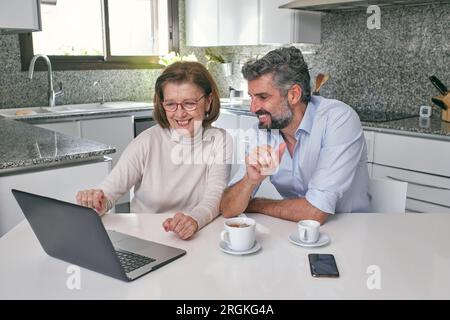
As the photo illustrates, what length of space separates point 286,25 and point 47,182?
2306 mm

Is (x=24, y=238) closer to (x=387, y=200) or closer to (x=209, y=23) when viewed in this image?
(x=387, y=200)

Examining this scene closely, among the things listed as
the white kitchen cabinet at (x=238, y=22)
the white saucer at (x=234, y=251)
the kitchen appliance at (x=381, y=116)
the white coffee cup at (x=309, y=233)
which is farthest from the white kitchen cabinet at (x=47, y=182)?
the white kitchen cabinet at (x=238, y=22)

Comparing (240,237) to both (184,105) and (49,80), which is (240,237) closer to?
(184,105)

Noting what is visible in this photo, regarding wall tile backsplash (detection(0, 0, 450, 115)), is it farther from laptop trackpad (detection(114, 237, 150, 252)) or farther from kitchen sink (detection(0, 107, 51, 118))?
laptop trackpad (detection(114, 237, 150, 252))

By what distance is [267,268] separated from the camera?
44.1 inches

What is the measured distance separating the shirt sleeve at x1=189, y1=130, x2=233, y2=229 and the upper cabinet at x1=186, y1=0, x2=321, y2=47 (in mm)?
2092

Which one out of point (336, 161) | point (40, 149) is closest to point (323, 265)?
point (336, 161)

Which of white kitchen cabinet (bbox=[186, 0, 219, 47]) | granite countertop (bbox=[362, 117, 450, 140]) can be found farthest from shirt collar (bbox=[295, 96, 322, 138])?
white kitchen cabinet (bbox=[186, 0, 219, 47])

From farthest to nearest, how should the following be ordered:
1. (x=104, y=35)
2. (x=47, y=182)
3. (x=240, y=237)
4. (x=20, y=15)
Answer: (x=104, y=35)
(x=20, y=15)
(x=47, y=182)
(x=240, y=237)

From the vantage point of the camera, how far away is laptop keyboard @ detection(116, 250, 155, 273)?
1116mm

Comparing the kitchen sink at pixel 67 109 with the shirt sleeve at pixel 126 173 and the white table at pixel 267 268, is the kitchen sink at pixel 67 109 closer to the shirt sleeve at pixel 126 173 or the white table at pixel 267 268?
the shirt sleeve at pixel 126 173

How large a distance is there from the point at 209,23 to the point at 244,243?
335 cm

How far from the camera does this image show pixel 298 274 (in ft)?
3.57
